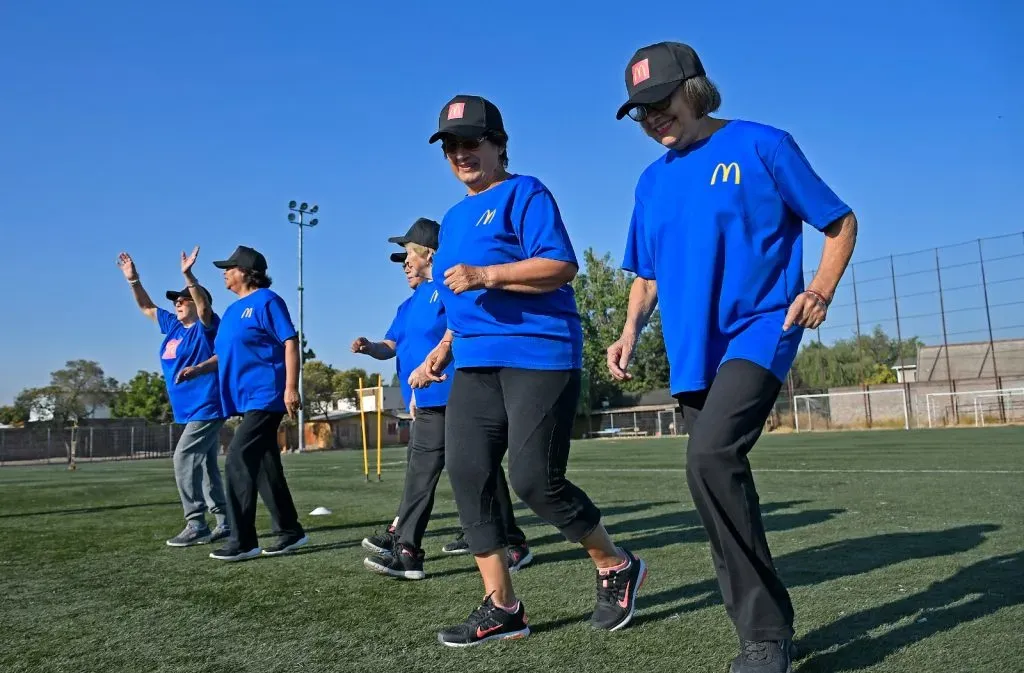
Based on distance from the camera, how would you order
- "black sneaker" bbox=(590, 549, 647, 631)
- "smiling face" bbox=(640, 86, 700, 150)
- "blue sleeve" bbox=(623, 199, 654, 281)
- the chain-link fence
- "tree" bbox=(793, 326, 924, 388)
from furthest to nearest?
"tree" bbox=(793, 326, 924, 388)
the chain-link fence
"black sneaker" bbox=(590, 549, 647, 631)
"blue sleeve" bbox=(623, 199, 654, 281)
"smiling face" bbox=(640, 86, 700, 150)

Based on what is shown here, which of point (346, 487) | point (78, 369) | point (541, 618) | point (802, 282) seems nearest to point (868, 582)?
point (541, 618)

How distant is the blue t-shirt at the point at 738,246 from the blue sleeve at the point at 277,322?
338cm

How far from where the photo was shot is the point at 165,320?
7133 mm

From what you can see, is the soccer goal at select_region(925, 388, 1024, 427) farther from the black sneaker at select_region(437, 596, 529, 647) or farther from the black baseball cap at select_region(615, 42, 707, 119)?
the black baseball cap at select_region(615, 42, 707, 119)

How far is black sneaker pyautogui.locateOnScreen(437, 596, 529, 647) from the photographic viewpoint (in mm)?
3084

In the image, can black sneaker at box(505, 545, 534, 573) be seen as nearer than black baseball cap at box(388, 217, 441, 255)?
Yes

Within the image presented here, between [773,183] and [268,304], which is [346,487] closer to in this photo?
[268,304]

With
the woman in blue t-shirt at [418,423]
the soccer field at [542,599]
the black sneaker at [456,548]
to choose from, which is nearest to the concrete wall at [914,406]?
the soccer field at [542,599]

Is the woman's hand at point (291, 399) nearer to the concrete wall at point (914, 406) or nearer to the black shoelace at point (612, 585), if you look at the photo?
the black shoelace at point (612, 585)

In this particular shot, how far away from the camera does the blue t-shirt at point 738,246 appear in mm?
2643

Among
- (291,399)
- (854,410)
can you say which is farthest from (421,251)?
(854,410)

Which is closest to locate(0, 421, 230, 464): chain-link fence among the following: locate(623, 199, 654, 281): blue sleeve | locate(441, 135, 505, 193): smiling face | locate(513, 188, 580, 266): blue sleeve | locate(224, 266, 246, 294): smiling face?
locate(224, 266, 246, 294): smiling face

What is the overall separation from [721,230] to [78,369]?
88959mm

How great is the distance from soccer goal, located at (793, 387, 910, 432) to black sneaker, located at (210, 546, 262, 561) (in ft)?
141
